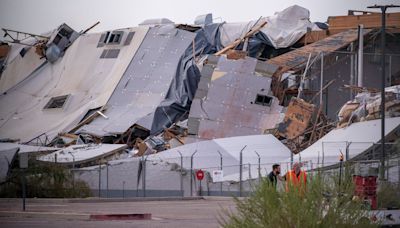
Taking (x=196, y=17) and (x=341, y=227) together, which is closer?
(x=341, y=227)

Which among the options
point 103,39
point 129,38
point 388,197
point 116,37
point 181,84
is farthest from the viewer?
point 103,39

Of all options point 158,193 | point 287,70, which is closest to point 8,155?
point 158,193

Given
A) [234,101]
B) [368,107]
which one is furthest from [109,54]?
[368,107]

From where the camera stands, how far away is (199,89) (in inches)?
2438

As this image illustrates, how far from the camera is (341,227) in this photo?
1562cm

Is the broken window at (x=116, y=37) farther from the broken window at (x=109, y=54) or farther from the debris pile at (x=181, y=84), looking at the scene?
the broken window at (x=109, y=54)

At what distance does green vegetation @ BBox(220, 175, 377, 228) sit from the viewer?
1535 centimetres

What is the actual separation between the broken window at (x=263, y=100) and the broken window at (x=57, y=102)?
15621 mm

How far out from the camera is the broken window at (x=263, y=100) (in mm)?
60812

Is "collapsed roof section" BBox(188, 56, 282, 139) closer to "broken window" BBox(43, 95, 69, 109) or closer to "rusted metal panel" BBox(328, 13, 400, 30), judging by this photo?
"rusted metal panel" BBox(328, 13, 400, 30)

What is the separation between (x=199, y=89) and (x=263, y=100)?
409 centimetres

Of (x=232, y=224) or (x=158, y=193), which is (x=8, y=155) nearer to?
(x=158, y=193)

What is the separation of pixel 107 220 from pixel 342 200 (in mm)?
9509

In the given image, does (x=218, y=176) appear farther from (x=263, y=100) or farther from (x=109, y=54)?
(x=109, y=54)
